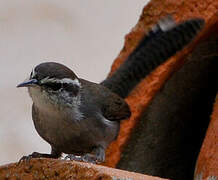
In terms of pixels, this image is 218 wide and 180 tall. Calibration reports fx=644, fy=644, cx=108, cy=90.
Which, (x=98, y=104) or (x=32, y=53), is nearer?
(x=98, y=104)

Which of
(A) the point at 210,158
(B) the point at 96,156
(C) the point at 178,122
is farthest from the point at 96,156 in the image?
(C) the point at 178,122

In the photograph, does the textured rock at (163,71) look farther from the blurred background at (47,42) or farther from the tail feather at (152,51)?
the blurred background at (47,42)

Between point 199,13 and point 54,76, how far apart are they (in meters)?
0.79

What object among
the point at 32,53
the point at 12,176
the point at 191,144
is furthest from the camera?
the point at 32,53

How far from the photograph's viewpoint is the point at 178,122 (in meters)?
3.51

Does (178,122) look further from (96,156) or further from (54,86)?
(54,86)

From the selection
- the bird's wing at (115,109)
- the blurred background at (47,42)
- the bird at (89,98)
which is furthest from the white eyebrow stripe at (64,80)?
the blurred background at (47,42)

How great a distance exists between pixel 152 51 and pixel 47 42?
208cm

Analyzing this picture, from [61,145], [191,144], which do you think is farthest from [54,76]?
[191,144]

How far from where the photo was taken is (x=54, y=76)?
284 cm

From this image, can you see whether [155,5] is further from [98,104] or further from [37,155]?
[37,155]

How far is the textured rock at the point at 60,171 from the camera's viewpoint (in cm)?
205

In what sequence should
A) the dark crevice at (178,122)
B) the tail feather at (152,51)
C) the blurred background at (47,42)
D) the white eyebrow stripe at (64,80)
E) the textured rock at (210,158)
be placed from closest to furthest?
the textured rock at (210,158)
the white eyebrow stripe at (64,80)
the tail feather at (152,51)
the dark crevice at (178,122)
the blurred background at (47,42)

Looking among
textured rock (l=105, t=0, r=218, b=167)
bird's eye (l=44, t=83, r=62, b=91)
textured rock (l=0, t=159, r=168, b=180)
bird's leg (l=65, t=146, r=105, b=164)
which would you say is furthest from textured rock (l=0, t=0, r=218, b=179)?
textured rock (l=0, t=159, r=168, b=180)
